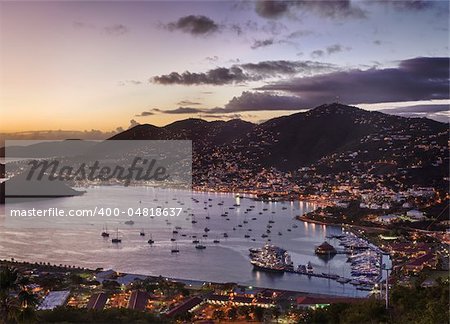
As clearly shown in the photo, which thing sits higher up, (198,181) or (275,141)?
(275,141)

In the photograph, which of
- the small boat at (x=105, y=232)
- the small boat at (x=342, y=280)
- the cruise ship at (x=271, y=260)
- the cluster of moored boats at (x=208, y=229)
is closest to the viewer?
the small boat at (x=342, y=280)

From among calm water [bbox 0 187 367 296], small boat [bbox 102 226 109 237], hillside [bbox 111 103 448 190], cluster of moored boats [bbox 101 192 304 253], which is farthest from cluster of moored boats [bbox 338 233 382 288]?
hillside [bbox 111 103 448 190]

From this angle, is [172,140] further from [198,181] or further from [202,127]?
[202,127]

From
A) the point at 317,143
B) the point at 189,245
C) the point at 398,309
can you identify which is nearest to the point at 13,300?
the point at 398,309

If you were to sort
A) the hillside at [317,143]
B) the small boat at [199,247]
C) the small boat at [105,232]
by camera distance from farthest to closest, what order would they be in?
the hillside at [317,143] < the small boat at [105,232] < the small boat at [199,247]

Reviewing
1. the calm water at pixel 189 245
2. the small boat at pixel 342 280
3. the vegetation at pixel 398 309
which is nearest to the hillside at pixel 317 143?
the calm water at pixel 189 245

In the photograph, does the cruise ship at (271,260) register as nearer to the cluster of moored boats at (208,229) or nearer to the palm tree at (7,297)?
the cluster of moored boats at (208,229)

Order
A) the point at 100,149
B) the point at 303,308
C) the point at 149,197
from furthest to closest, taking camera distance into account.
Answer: the point at 100,149 → the point at 149,197 → the point at 303,308

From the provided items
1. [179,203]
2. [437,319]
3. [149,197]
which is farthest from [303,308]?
[149,197]
